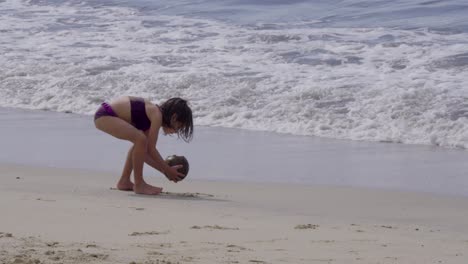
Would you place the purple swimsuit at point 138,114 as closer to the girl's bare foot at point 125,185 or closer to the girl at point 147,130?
the girl at point 147,130

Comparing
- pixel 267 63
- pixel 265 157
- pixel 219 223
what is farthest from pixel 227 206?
pixel 267 63

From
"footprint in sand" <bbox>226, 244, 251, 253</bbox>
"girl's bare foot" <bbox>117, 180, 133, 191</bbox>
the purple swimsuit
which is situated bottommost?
"girl's bare foot" <bbox>117, 180, 133, 191</bbox>

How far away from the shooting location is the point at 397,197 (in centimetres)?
710

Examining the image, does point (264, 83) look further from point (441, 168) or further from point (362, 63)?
point (441, 168)

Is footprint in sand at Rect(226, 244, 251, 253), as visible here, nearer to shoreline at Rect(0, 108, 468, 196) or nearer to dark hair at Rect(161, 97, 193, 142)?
Answer: dark hair at Rect(161, 97, 193, 142)

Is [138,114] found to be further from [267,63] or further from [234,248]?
[267,63]

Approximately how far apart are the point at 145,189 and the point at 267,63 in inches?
→ 242

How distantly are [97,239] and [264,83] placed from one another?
6.72 m

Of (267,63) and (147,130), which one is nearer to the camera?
(147,130)

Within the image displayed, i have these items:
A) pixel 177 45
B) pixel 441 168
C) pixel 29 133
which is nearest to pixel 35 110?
pixel 29 133

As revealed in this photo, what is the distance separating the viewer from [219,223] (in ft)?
19.0

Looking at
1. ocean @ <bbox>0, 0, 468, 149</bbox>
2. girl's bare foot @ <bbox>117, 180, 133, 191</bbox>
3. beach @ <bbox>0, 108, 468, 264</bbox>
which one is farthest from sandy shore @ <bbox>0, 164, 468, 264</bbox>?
ocean @ <bbox>0, 0, 468, 149</bbox>

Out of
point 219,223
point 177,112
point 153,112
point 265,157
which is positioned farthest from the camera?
point 265,157

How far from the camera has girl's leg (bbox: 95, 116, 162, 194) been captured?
23.1 ft
